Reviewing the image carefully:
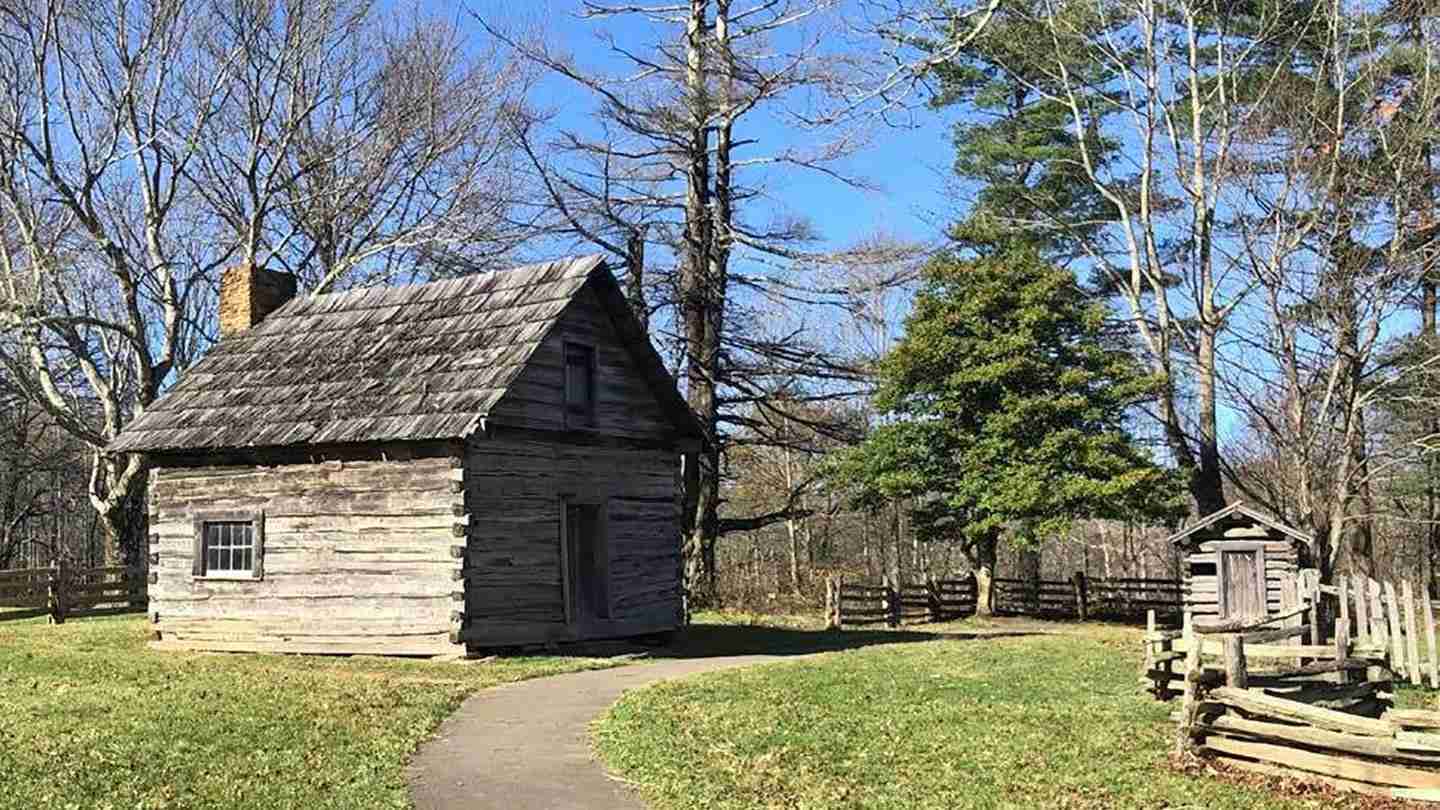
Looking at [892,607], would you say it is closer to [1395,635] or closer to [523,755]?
[1395,635]

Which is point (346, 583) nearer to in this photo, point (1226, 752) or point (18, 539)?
point (1226, 752)

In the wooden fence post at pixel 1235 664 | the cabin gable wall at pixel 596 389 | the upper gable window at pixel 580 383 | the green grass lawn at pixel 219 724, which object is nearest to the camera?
the green grass lawn at pixel 219 724

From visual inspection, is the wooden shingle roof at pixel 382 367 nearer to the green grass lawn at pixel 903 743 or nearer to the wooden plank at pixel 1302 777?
the green grass lawn at pixel 903 743

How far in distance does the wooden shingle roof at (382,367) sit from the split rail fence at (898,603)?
842 centimetres

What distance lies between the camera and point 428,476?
2134 cm

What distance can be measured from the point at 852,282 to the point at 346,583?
16961mm

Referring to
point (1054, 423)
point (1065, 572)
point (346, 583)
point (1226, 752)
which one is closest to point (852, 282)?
point (1054, 423)

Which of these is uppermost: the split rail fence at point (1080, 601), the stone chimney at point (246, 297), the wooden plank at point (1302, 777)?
the stone chimney at point (246, 297)

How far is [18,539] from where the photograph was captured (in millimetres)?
61000

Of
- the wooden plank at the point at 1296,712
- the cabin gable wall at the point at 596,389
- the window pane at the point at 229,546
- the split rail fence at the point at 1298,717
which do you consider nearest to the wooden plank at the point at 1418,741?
the split rail fence at the point at 1298,717

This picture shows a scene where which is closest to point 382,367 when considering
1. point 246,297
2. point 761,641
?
point 246,297

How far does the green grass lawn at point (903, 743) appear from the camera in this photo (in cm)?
1081

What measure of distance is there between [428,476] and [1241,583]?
19.4 m

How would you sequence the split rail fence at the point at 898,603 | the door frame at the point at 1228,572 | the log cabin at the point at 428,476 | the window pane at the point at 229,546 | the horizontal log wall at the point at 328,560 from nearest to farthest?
1. the horizontal log wall at the point at 328,560
2. the log cabin at the point at 428,476
3. the window pane at the point at 229,546
4. the door frame at the point at 1228,572
5. the split rail fence at the point at 898,603
